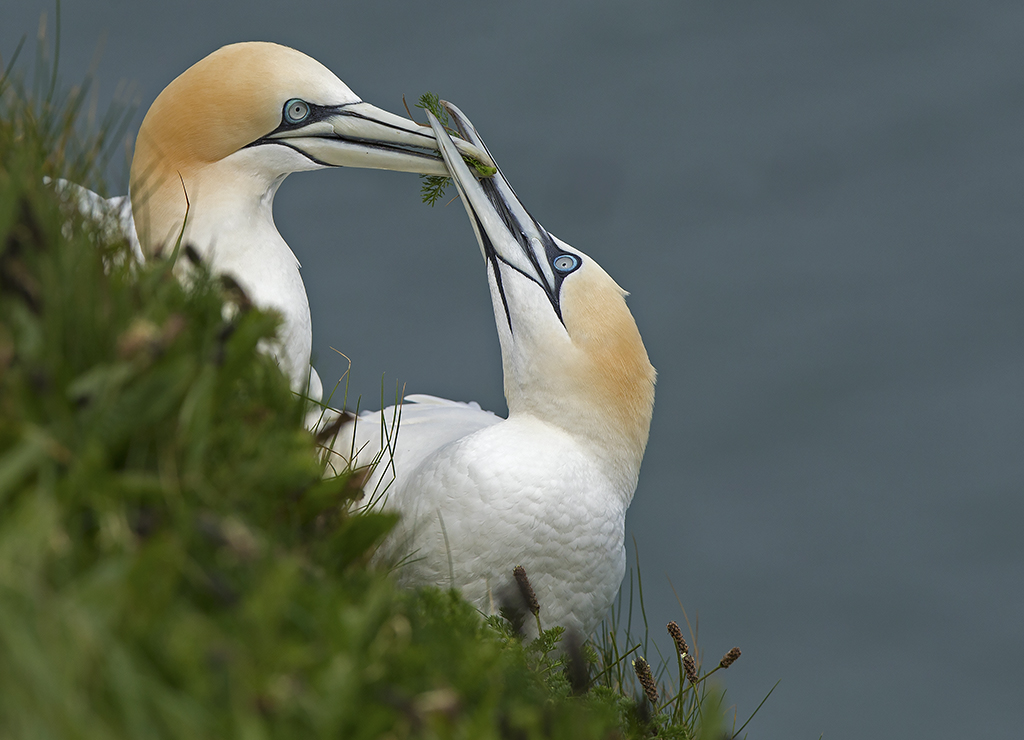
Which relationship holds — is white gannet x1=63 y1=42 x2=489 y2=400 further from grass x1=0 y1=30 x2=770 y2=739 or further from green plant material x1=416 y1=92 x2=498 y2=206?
grass x1=0 y1=30 x2=770 y2=739

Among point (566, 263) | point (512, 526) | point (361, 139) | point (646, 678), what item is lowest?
point (646, 678)

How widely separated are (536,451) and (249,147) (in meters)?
1.35

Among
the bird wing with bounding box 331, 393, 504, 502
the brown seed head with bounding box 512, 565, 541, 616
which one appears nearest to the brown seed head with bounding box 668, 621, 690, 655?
the brown seed head with bounding box 512, 565, 541, 616

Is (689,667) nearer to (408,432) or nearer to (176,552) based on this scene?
(408,432)

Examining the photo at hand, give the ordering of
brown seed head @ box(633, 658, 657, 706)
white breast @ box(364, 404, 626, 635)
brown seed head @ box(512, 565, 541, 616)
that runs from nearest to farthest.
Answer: brown seed head @ box(633, 658, 657, 706) → brown seed head @ box(512, 565, 541, 616) → white breast @ box(364, 404, 626, 635)

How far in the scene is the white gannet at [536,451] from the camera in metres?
3.33

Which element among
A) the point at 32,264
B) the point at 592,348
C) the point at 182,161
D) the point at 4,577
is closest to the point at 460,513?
the point at 592,348

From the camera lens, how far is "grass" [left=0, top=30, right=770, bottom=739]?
133cm

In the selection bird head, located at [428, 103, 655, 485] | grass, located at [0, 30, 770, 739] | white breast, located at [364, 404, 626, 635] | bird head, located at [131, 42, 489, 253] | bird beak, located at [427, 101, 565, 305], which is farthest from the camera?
bird beak, located at [427, 101, 565, 305]

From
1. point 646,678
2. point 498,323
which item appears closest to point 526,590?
point 646,678

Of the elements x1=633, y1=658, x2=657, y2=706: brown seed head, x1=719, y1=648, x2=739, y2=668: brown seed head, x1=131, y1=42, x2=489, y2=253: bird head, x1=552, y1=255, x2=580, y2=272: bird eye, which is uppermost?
x1=131, y1=42, x2=489, y2=253: bird head

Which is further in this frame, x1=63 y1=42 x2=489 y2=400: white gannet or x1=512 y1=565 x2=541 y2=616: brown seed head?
x1=63 y1=42 x2=489 y2=400: white gannet

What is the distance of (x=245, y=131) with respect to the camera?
11.5ft

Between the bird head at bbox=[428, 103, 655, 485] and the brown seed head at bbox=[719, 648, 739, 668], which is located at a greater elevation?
the bird head at bbox=[428, 103, 655, 485]
